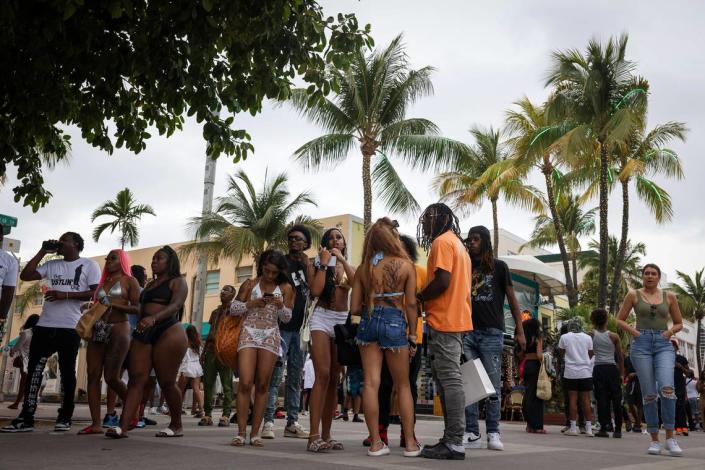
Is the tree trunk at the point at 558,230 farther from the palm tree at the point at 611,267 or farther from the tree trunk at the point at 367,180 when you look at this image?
the palm tree at the point at 611,267

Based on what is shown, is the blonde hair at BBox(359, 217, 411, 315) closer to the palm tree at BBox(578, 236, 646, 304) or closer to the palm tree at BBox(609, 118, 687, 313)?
the palm tree at BBox(609, 118, 687, 313)

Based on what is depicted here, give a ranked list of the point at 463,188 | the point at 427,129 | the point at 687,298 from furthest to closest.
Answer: the point at 687,298
the point at 463,188
the point at 427,129

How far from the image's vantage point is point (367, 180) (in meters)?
22.6

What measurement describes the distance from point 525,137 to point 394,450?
75.1ft

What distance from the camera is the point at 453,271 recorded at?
18.6 feet

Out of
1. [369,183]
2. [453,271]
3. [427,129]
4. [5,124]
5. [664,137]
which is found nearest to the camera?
[453,271]

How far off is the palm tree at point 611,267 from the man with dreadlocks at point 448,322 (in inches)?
1687

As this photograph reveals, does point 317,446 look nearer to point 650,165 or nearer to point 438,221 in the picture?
point 438,221

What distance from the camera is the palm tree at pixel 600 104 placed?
2334cm

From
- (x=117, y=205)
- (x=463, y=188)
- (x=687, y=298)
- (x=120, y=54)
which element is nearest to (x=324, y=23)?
(x=120, y=54)

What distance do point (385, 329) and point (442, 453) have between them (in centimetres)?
103

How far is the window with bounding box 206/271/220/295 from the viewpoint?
40219mm

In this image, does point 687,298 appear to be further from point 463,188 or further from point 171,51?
point 171,51

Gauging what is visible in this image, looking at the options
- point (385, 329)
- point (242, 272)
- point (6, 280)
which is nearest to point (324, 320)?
point (385, 329)
